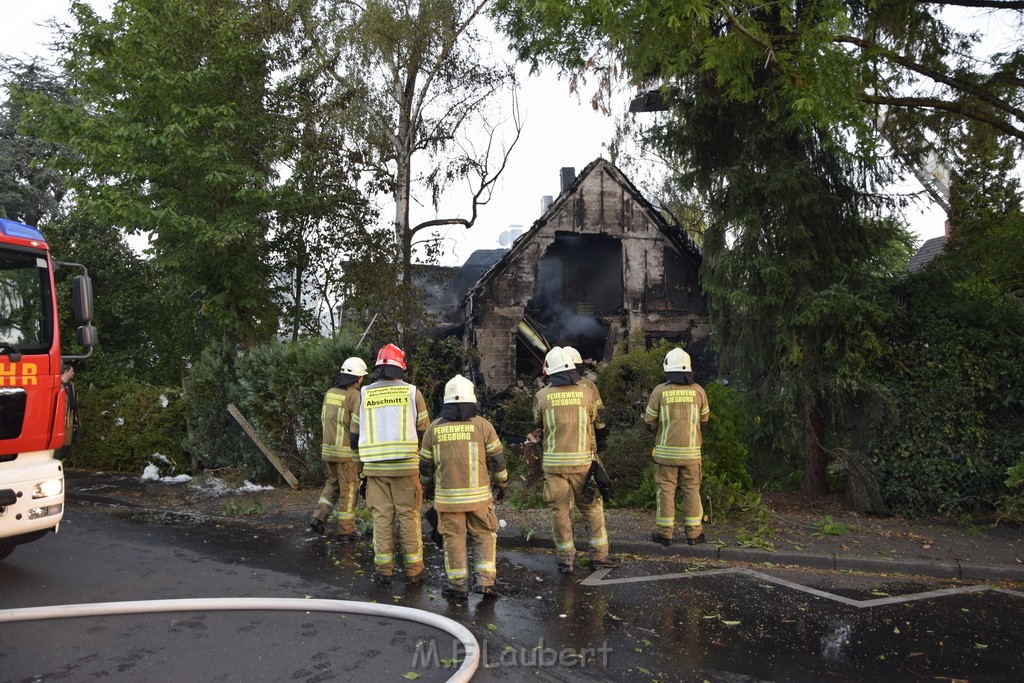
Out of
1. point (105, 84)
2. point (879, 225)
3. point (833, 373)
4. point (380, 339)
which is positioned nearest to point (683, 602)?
point (833, 373)

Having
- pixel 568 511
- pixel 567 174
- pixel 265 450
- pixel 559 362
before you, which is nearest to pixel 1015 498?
pixel 568 511

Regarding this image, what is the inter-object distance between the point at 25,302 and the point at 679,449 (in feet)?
19.8

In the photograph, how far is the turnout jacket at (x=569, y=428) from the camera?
7.29m

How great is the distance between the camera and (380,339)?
14.2 metres

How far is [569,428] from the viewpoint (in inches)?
288

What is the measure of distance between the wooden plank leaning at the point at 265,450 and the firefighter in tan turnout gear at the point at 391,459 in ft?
17.6

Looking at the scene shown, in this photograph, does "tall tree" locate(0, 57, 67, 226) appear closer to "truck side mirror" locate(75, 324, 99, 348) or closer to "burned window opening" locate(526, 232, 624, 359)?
"burned window opening" locate(526, 232, 624, 359)

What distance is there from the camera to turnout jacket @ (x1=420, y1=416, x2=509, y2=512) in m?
6.47

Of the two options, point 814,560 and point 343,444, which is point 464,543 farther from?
point 814,560

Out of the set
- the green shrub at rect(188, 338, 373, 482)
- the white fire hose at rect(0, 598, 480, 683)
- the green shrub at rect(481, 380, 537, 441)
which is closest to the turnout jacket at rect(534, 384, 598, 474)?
the white fire hose at rect(0, 598, 480, 683)

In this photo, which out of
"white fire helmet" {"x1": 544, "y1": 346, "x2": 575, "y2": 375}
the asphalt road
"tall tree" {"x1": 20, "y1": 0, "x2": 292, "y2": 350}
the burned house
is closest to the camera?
the asphalt road

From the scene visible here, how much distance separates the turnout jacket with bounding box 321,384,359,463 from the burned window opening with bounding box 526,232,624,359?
40.2 ft

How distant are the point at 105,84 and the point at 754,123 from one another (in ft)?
33.6

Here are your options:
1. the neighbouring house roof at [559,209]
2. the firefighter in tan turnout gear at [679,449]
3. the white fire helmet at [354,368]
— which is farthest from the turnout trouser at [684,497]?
the neighbouring house roof at [559,209]
